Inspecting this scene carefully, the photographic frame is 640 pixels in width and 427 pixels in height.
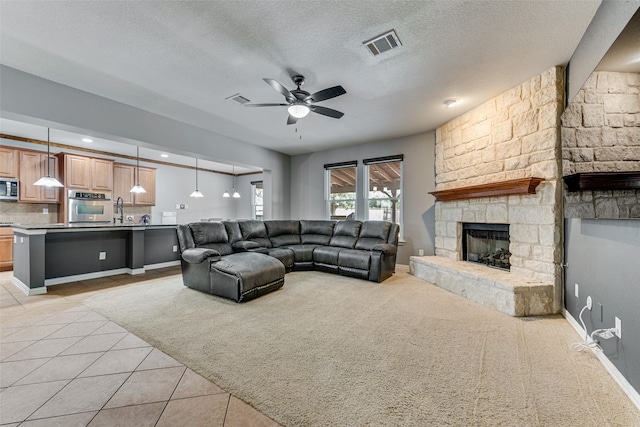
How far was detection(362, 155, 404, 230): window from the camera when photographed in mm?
5645

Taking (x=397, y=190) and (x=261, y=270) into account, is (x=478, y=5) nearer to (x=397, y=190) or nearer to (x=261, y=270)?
(x=261, y=270)

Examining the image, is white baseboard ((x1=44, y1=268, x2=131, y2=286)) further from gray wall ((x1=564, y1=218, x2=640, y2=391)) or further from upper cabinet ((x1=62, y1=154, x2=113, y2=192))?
gray wall ((x1=564, y1=218, x2=640, y2=391))

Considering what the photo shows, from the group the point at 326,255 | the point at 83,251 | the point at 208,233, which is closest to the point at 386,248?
the point at 326,255

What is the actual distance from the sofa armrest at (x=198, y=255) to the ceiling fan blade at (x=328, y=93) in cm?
239

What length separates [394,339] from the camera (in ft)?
7.68

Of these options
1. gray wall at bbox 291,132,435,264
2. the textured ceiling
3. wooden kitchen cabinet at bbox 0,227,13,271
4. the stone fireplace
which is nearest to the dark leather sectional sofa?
gray wall at bbox 291,132,435,264

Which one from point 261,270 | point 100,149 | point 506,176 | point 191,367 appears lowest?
point 191,367

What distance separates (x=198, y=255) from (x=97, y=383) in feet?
6.37

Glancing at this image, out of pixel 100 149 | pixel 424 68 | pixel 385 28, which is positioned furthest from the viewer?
pixel 100 149

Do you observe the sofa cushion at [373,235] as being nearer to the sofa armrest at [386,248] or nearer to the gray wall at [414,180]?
the sofa armrest at [386,248]

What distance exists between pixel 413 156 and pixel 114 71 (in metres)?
4.86

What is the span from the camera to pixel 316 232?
5852 millimetres

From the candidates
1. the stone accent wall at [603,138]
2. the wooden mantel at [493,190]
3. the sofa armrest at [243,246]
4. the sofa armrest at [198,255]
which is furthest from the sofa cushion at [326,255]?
the stone accent wall at [603,138]

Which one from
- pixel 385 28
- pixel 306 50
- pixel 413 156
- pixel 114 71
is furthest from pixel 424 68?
pixel 114 71
